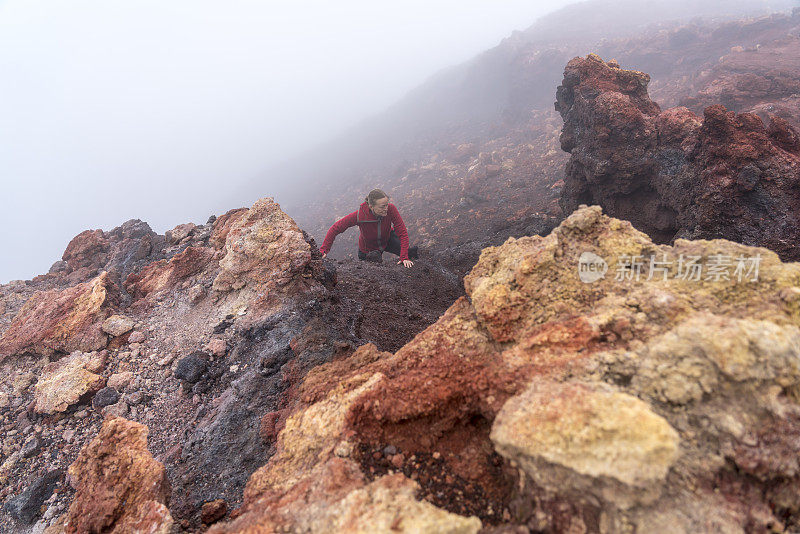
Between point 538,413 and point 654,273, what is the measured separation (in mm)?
1529

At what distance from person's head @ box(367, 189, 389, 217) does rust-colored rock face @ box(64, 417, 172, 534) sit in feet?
18.5

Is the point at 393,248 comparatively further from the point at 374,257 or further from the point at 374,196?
the point at 374,196

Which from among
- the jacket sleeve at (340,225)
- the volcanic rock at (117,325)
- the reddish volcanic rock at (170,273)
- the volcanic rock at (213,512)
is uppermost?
the reddish volcanic rock at (170,273)

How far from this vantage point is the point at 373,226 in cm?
830

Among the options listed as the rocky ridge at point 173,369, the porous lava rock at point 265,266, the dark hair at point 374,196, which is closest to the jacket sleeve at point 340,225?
the dark hair at point 374,196

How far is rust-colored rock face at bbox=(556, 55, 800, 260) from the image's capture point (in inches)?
191

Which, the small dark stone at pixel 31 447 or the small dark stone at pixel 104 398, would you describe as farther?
the small dark stone at pixel 104 398

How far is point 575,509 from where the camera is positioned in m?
1.56

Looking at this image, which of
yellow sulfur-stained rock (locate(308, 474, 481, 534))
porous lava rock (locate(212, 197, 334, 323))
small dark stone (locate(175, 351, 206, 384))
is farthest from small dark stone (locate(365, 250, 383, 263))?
yellow sulfur-stained rock (locate(308, 474, 481, 534))

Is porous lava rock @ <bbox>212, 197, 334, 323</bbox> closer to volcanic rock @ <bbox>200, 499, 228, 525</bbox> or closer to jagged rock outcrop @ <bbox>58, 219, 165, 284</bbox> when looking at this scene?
volcanic rock @ <bbox>200, 499, 228, 525</bbox>

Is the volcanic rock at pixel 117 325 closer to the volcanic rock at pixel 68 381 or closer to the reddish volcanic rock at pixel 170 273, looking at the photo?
the volcanic rock at pixel 68 381

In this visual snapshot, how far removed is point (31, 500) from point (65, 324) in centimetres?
234

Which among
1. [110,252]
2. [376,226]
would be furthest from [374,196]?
[110,252]

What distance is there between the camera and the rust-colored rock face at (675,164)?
4.84 meters
